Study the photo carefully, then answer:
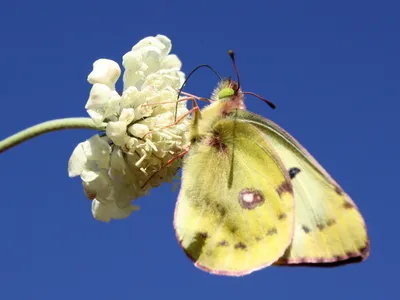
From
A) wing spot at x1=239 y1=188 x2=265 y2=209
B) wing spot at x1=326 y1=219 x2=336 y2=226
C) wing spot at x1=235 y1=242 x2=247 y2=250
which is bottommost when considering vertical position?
wing spot at x1=235 y1=242 x2=247 y2=250

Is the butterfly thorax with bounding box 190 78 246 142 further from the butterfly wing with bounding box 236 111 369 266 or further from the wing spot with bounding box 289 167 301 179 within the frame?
the wing spot with bounding box 289 167 301 179

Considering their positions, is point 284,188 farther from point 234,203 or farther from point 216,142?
point 216,142

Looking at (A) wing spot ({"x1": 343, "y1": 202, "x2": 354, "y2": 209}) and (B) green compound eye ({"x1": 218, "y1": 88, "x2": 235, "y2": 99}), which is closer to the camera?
(A) wing spot ({"x1": 343, "y1": 202, "x2": 354, "y2": 209})

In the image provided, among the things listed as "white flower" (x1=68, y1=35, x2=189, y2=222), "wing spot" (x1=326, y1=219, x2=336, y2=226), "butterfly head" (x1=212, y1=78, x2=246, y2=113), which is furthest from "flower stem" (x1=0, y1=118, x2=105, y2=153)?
"wing spot" (x1=326, y1=219, x2=336, y2=226)

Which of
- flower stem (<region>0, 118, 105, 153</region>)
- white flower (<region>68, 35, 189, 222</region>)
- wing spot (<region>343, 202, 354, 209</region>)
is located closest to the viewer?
flower stem (<region>0, 118, 105, 153</region>)

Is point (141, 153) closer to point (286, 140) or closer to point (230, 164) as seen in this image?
point (230, 164)

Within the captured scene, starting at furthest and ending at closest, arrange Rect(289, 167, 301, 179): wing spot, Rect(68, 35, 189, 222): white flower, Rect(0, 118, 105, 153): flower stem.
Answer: Rect(289, 167, 301, 179): wing spot
Rect(68, 35, 189, 222): white flower
Rect(0, 118, 105, 153): flower stem

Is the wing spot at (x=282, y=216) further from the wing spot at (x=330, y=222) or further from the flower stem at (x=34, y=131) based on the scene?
the flower stem at (x=34, y=131)

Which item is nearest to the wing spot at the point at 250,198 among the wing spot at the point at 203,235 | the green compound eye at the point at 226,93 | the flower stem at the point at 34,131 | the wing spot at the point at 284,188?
the wing spot at the point at 284,188
